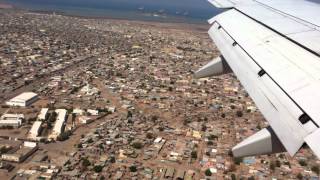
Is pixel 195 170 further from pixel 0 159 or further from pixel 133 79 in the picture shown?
pixel 133 79

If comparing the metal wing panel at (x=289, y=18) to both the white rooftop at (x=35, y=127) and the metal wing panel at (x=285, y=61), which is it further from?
the white rooftop at (x=35, y=127)

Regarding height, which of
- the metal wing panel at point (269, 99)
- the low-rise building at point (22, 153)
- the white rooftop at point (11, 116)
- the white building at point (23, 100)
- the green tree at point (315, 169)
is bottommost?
the green tree at point (315, 169)

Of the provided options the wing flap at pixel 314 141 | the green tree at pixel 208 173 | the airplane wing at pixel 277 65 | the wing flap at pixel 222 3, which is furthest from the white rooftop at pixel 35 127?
the wing flap at pixel 314 141

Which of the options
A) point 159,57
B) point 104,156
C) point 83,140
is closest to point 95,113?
point 83,140

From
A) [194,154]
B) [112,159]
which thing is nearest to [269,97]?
[112,159]

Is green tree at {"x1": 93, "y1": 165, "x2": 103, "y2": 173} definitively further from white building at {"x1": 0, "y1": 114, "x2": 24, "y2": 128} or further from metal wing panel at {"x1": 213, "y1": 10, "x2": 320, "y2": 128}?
metal wing panel at {"x1": 213, "y1": 10, "x2": 320, "y2": 128}

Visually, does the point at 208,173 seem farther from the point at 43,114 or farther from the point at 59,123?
the point at 43,114
